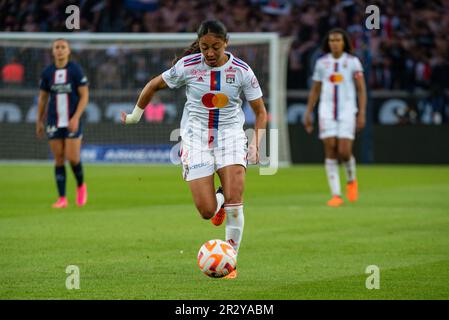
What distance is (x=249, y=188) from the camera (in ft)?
61.7

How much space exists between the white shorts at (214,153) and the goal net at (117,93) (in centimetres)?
1547

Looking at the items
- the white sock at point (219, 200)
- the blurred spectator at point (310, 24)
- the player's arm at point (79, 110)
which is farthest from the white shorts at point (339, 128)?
the blurred spectator at point (310, 24)

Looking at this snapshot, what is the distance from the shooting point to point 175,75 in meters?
8.70

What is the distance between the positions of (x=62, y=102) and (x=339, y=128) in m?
4.03

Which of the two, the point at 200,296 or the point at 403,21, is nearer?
the point at 200,296

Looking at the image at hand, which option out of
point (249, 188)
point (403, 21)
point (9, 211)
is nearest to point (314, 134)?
point (403, 21)

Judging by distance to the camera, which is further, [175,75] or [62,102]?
[62,102]

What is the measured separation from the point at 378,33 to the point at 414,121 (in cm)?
264

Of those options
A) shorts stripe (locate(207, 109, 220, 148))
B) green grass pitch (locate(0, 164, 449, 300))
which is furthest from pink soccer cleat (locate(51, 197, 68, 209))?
shorts stripe (locate(207, 109, 220, 148))

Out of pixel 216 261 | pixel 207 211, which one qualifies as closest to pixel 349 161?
pixel 207 211

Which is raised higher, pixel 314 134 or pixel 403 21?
pixel 403 21

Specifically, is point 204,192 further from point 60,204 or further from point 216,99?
point 60,204

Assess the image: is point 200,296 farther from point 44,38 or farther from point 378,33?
point 378,33

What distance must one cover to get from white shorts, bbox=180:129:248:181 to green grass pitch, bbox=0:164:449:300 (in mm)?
827
